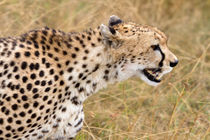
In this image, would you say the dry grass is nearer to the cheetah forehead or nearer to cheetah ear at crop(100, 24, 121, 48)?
the cheetah forehead

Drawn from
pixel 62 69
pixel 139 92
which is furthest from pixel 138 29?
pixel 139 92

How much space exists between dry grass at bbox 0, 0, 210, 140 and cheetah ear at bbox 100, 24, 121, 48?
26.2 inches

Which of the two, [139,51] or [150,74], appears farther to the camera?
[150,74]

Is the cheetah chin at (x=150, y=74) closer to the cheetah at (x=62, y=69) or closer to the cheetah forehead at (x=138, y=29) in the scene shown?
the cheetah at (x=62, y=69)

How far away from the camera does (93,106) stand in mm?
4141

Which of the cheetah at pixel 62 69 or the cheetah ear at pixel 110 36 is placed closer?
the cheetah at pixel 62 69

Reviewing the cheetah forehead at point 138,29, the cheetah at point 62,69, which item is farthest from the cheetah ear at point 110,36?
the cheetah forehead at point 138,29

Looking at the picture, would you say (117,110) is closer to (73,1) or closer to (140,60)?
(140,60)

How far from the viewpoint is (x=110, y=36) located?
2.98 m

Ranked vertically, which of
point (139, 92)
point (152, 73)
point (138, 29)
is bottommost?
point (139, 92)

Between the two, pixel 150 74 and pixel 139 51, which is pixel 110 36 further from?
pixel 150 74

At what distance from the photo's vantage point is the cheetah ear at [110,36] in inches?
116

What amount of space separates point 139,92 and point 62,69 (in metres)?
1.73

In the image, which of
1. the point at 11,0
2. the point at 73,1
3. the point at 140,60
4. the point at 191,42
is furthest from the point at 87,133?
the point at 191,42
